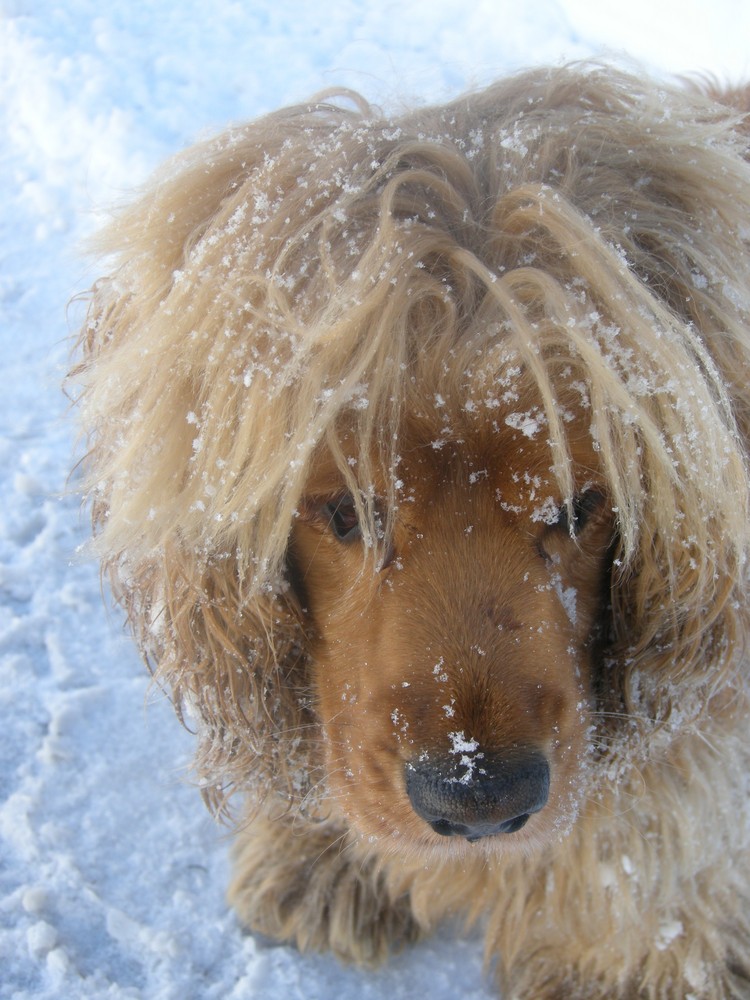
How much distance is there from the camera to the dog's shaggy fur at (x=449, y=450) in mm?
1652

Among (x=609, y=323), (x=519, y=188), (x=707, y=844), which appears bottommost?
(x=707, y=844)

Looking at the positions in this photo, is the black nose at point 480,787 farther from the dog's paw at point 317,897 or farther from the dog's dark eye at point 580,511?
the dog's paw at point 317,897

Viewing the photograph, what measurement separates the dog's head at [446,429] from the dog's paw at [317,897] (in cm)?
75

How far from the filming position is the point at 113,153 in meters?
4.71

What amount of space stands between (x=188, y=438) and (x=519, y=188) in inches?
29.3

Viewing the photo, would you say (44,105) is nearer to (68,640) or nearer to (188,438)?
(68,640)

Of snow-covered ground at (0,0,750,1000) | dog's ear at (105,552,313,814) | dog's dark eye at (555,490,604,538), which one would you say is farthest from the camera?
A: snow-covered ground at (0,0,750,1000)

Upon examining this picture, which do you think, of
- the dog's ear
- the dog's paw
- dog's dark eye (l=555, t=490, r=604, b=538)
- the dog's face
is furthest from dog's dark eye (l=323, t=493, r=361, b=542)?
the dog's paw

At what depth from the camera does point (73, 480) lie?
334 centimetres

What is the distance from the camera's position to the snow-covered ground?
7.97 feet

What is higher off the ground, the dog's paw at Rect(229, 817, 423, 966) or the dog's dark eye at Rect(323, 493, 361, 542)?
the dog's dark eye at Rect(323, 493, 361, 542)

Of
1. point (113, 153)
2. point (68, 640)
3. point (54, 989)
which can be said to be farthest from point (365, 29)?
point (54, 989)

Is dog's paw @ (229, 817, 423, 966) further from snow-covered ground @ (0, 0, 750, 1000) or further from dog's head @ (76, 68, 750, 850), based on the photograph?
dog's head @ (76, 68, 750, 850)

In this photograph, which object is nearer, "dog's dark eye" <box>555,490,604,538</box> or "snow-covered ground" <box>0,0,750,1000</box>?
"dog's dark eye" <box>555,490,604,538</box>
